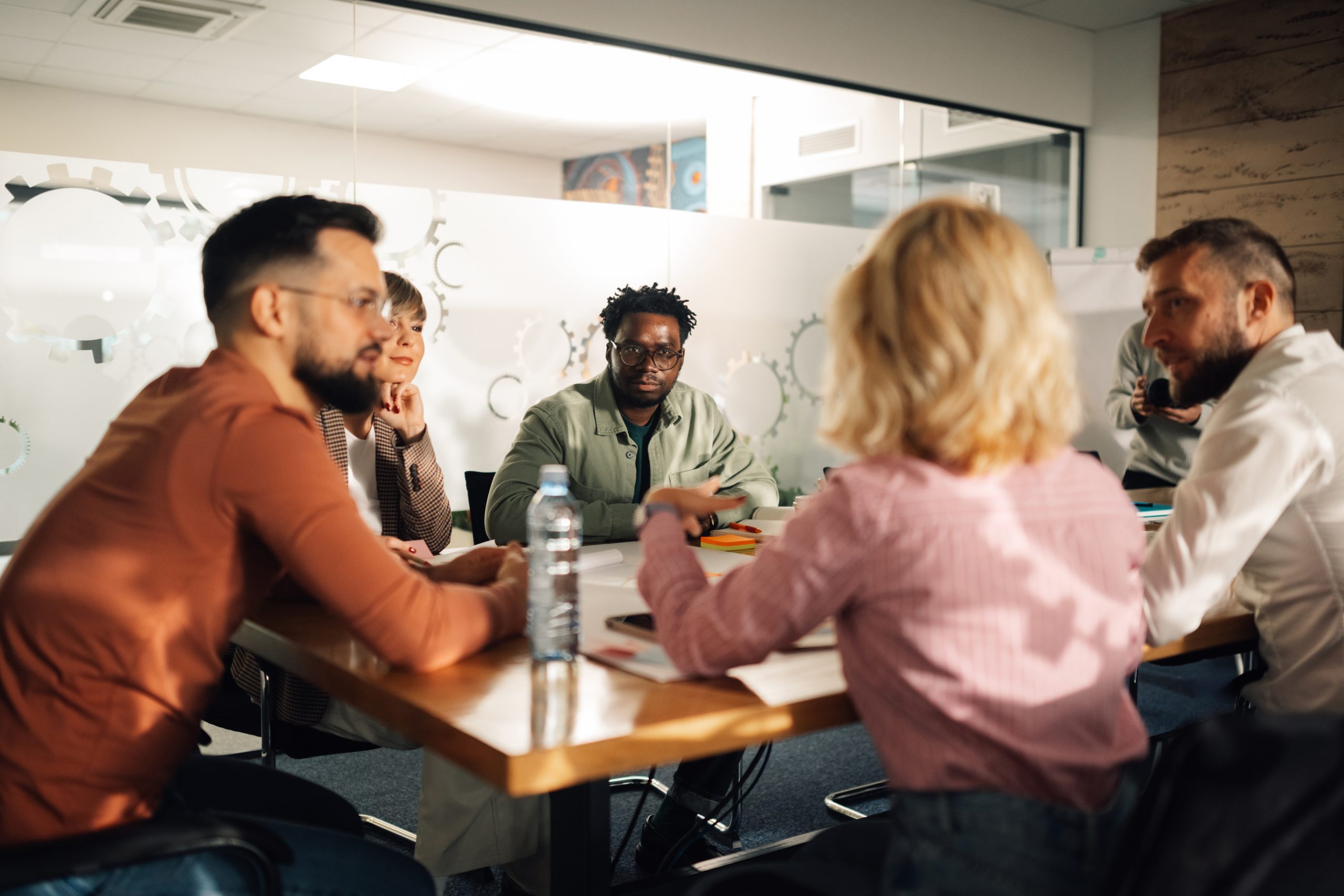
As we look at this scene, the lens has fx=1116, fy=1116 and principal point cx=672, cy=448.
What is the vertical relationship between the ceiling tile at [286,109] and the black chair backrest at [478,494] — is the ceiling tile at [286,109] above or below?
above

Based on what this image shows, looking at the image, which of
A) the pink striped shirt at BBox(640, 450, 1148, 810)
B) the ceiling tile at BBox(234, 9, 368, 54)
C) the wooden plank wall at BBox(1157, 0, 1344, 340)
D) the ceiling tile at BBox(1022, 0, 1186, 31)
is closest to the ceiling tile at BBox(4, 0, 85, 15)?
the ceiling tile at BBox(234, 9, 368, 54)

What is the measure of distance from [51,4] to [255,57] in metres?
0.58

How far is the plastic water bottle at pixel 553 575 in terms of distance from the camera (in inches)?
54.8

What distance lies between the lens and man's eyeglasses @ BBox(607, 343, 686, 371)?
3.03 m

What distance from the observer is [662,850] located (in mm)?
2543

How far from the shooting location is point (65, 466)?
3.39 metres

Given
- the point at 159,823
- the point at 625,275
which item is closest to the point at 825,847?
the point at 159,823

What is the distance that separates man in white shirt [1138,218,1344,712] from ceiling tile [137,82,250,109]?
2.84 m

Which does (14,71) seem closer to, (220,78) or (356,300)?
(220,78)

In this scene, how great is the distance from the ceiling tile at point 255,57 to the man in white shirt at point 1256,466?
9.19 ft

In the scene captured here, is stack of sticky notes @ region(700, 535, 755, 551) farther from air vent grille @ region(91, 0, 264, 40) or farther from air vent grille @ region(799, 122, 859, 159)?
air vent grille @ region(799, 122, 859, 159)

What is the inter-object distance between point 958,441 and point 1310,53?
208 inches

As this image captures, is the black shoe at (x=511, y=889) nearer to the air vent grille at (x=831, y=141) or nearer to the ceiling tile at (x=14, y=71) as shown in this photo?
the ceiling tile at (x=14, y=71)

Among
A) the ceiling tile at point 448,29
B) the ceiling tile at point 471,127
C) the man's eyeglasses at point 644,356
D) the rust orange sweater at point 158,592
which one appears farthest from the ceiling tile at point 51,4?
the rust orange sweater at point 158,592
